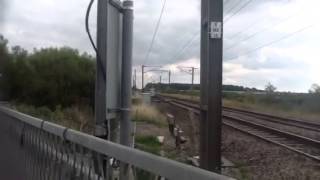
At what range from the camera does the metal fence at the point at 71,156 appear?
3.44m

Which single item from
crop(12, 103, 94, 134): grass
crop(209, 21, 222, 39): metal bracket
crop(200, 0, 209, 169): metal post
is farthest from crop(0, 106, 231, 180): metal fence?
crop(12, 103, 94, 134): grass

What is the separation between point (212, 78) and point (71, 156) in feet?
8.54

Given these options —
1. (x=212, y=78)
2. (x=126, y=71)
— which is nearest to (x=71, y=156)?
(x=126, y=71)

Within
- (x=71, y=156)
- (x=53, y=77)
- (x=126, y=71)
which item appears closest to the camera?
(x=71, y=156)

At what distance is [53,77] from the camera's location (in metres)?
37.0

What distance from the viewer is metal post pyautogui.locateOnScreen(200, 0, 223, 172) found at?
24.9 feet

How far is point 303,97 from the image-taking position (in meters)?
79.7

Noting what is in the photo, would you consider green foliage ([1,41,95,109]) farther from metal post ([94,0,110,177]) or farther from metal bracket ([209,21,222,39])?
metal post ([94,0,110,177])

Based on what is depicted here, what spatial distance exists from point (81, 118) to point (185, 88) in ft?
474

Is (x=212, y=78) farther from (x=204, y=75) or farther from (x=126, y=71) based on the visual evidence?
(x=126, y=71)

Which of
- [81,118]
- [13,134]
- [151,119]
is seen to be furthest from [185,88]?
[13,134]

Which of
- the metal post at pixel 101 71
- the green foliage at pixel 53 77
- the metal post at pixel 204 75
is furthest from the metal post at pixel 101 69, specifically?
the green foliage at pixel 53 77

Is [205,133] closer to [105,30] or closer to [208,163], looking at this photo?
[208,163]

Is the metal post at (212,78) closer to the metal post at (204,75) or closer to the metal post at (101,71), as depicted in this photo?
the metal post at (204,75)
